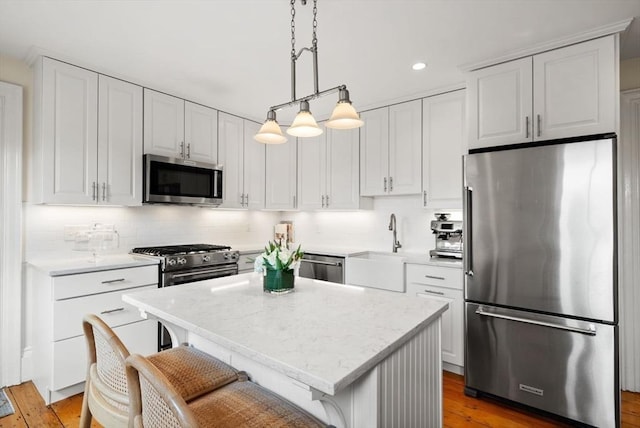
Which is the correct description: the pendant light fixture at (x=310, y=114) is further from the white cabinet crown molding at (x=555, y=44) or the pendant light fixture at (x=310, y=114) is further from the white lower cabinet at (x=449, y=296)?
the white lower cabinet at (x=449, y=296)

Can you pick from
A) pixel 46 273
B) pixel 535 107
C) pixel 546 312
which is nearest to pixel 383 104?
pixel 535 107

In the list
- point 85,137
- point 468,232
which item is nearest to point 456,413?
point 468,232

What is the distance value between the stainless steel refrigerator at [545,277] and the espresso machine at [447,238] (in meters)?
0.62

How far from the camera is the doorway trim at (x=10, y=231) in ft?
8.41

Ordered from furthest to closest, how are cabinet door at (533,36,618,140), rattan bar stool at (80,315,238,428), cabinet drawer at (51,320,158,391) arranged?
cabinet drawer at (51,320,158,391), cabinet door at (533,36,618,140), rattan bar stool at (80,315,238,428)

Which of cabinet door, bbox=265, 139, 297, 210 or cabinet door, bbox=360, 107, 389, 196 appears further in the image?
cabinet door, bbox=265, 139, 297, 210

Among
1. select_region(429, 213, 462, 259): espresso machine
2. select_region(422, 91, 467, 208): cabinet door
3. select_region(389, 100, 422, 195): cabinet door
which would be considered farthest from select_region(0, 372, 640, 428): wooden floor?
select_region(389, 100, 422, 195): cabinet door

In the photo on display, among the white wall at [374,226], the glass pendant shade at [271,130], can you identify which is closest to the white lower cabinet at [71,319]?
the glass pendant shade at [271,130]

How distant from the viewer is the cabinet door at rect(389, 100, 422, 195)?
328cm

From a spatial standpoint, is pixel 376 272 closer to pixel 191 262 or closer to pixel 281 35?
pixel 191 262

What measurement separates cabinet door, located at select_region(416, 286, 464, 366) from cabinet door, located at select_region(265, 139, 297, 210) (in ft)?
7.01

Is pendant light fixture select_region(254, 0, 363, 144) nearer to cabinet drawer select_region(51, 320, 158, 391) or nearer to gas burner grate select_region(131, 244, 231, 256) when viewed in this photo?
gas burner grate select_region(131, 244, 231, 256)

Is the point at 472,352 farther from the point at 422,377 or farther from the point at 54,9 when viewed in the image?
the point at 54,9

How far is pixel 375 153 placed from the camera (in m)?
3.59
